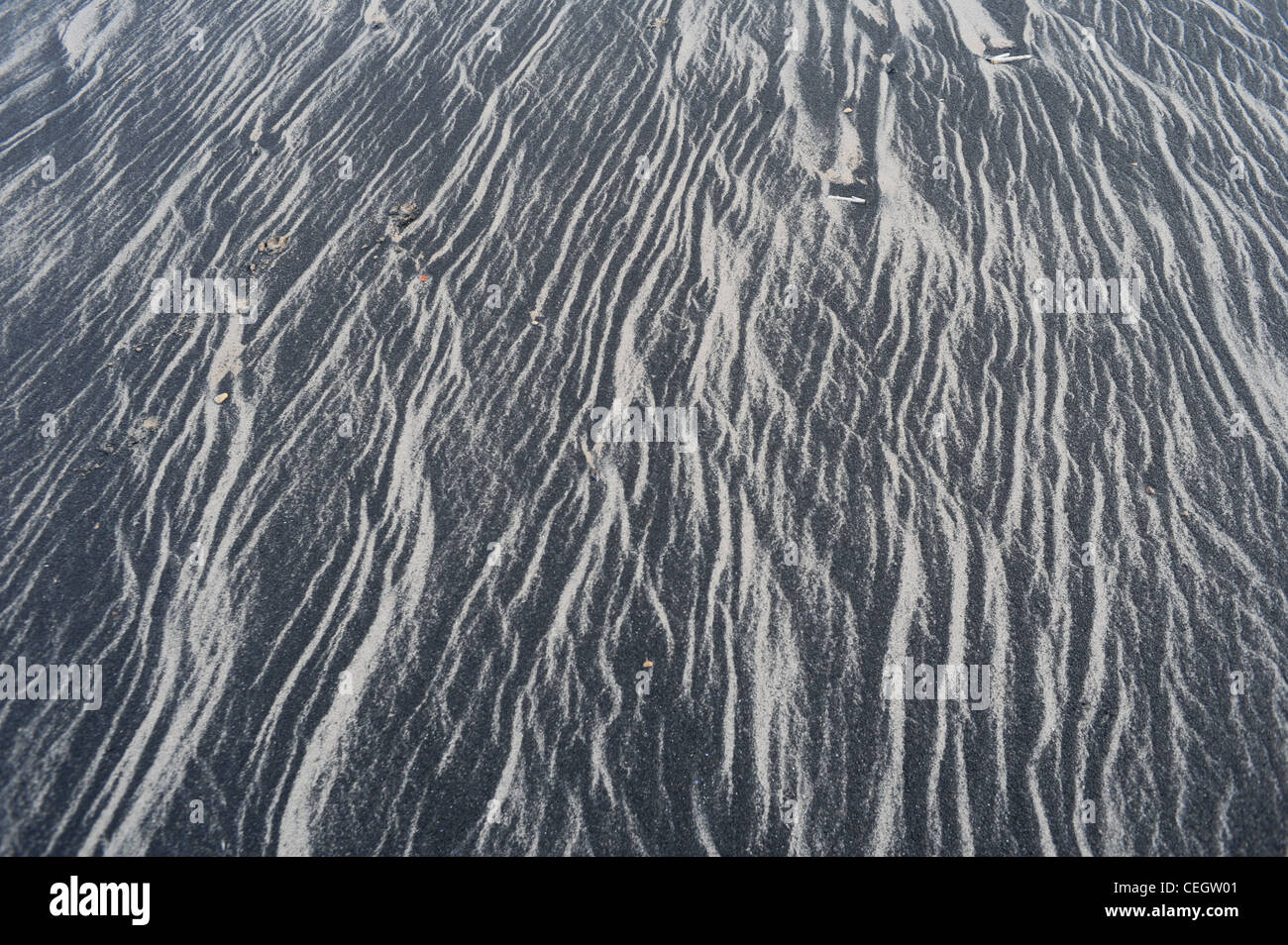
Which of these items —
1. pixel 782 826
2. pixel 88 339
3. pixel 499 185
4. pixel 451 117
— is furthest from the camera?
pixel 451 117

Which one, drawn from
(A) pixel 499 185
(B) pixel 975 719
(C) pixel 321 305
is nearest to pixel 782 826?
(B) pixel 975 719

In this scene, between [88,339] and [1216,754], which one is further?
[88,339]

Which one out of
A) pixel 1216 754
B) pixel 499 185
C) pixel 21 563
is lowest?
pixel 1216 754

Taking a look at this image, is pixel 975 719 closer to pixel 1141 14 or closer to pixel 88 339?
pixel 88 339

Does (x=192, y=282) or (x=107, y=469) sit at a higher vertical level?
(x=192, y=282)

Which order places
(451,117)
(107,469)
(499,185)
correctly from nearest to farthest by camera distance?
(107,469) → (499,185) → (451,117)

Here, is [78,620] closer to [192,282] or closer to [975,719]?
[192,282]

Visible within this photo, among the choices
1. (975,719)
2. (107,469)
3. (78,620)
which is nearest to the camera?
(975,719)

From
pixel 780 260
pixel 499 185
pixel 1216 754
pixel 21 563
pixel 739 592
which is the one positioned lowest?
pixel 1216 754

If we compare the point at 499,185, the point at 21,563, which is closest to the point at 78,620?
the point at 21,563
